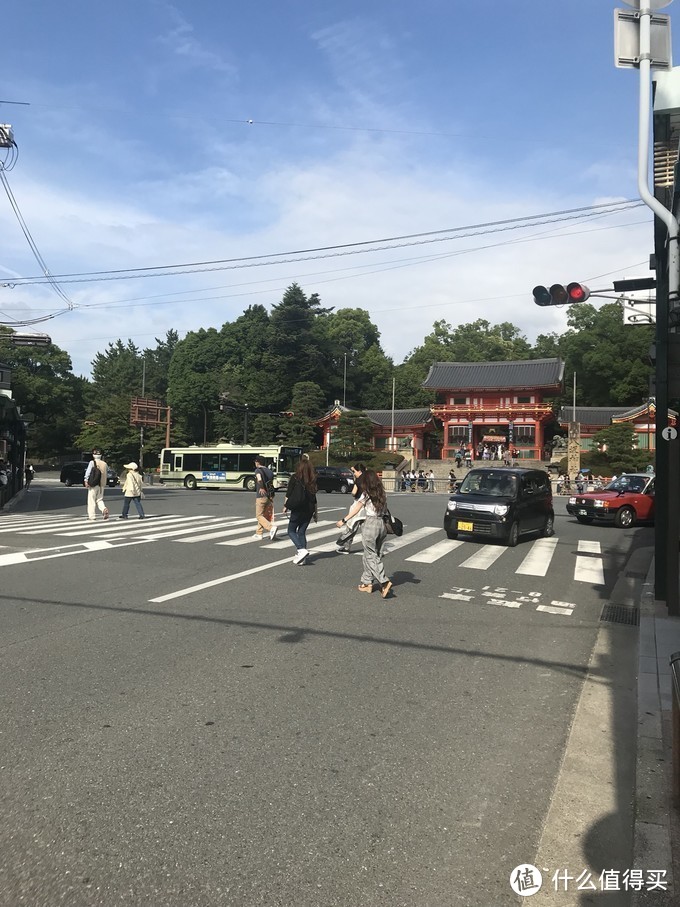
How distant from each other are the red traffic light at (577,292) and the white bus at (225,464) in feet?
93.0

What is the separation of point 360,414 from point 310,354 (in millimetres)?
16142

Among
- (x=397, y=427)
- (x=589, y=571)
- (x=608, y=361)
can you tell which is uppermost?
(x=608, y=361)

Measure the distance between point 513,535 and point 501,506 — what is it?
2.25ft

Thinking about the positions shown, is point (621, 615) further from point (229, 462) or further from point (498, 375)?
point (498, 375)

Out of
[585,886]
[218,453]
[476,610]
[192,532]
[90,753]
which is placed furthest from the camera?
[218,453]

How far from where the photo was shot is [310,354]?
69.7m

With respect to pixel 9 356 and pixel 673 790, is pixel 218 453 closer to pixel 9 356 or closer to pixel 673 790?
pixel 9 356

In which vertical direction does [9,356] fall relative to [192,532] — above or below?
above

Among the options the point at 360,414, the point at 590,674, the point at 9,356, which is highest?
the point at 9,356

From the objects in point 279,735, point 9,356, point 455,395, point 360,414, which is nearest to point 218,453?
point 360,414

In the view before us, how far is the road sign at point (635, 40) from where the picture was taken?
6.75 meters

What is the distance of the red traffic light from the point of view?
11898mm

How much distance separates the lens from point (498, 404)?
59250 millimetres

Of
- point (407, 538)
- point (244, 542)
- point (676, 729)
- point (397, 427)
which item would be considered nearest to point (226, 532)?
point (244, 542)
